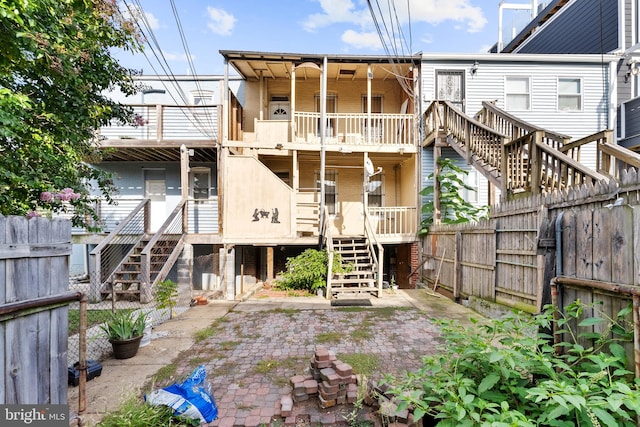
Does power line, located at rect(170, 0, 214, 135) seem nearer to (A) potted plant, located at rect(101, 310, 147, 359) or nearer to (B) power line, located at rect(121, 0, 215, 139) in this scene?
(B) power line, located at rect(121, 0, 215, 139)

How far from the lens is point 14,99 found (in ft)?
10.4

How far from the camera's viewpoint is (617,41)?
1020cm

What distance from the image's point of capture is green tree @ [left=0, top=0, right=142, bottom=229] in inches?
129

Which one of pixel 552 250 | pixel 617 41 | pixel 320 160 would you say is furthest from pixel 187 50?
pixel 617 41

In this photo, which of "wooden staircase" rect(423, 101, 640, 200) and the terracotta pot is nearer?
the terracotta pot

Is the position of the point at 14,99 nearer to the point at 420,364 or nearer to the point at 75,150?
the point at 75,150

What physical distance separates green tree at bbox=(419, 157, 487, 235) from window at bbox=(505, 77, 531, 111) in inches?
142

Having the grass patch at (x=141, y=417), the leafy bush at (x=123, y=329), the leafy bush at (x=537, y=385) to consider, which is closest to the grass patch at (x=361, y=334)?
the leafy bush at (x=537, y=385)

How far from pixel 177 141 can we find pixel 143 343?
617cm

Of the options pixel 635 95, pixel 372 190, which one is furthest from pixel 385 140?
pixel 635 95

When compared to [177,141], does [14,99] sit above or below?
below

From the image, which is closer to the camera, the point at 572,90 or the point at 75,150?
the point at 75,150

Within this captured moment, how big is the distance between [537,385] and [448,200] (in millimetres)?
7598

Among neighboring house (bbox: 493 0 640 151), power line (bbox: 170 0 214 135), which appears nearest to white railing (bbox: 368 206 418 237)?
power line (bbox: 170 0 214 135)
